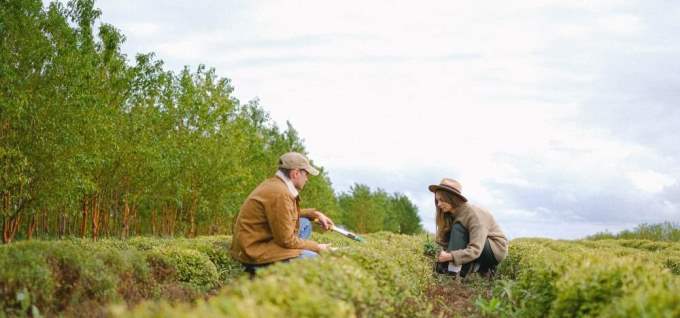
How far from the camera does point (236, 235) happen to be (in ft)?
29.1

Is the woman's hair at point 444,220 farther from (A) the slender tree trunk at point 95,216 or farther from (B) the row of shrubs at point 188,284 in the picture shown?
(A) the slender tree trunk at point 95,216

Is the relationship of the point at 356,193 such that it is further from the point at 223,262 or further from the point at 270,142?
the point at 223,262

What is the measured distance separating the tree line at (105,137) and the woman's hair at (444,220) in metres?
11.1

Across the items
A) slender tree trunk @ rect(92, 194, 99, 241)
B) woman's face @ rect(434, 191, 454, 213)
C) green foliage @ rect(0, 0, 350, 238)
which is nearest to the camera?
woman's face @ rect(434, 191, 454, 213)

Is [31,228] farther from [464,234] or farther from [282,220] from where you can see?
[282,220]

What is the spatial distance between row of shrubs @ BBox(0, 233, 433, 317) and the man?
0.79 meters

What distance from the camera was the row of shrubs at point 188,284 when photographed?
14.1 ft

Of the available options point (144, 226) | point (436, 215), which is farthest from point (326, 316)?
point (144, 226)

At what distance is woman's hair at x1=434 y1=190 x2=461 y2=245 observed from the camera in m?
11.5

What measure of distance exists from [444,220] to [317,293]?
7500 millimetres

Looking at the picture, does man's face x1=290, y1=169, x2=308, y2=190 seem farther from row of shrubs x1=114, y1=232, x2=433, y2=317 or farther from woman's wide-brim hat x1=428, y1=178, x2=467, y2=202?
woman's wide-brim hat x1=428, y1=178, x2=467, y2=202

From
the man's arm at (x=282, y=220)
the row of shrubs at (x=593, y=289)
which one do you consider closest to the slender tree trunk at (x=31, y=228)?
the man's arm at (x=282, y=220)

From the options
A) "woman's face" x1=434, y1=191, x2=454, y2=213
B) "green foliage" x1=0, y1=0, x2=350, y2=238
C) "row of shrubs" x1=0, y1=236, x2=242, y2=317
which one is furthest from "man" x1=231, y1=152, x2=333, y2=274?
"green foliage" x1=0, y1=0, x2=350, y2=238

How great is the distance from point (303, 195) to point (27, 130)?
2349 centimetres
